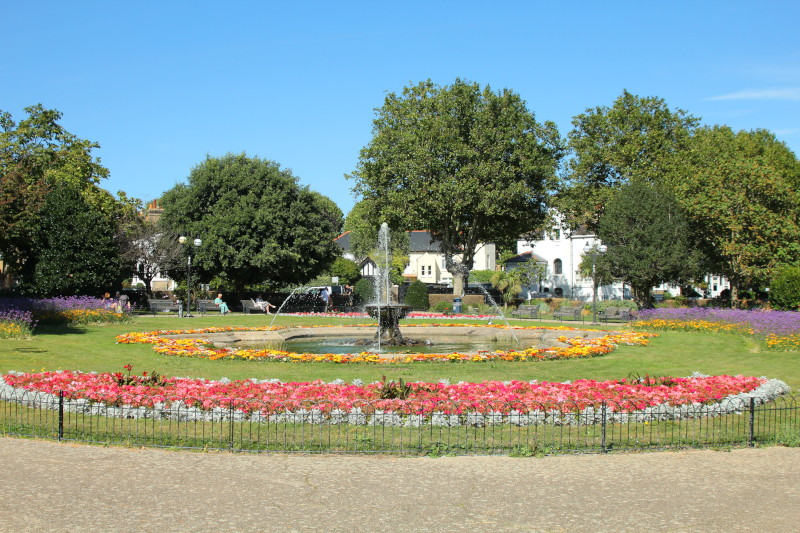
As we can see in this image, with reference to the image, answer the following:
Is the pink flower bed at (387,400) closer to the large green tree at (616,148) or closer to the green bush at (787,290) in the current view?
the green bush at (787,290)

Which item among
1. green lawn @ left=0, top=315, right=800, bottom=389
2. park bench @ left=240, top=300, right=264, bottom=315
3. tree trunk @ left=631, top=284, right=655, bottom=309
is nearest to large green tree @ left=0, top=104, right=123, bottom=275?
park bench @ left=240, top=300, right=264, bottom=315

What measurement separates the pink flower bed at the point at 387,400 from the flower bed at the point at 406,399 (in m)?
0.02

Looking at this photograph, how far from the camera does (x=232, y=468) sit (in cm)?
862

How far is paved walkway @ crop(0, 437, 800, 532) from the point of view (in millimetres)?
6828

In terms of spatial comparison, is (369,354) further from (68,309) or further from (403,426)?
(68,309)

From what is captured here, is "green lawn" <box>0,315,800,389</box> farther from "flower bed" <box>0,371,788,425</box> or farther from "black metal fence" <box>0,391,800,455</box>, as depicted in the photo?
"black metal fence" <box>0,391,800,455</box>

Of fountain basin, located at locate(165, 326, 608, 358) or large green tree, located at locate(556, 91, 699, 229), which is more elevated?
large green tree, located at locate(556, 91, 699, 229)

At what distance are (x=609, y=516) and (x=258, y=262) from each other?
38007mm

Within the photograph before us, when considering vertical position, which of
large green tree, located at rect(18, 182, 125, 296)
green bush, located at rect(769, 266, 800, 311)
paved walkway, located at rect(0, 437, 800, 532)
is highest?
large green tree, located at rect(18, 182, 125, 296)

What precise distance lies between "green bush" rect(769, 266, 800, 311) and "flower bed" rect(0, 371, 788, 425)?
64.7ft

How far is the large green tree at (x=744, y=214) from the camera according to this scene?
116 ft

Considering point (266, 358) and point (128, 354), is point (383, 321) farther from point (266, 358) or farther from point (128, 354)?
point (128, 354)

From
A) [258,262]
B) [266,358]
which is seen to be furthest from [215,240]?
[266,358]

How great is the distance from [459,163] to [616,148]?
1294 centimetres
